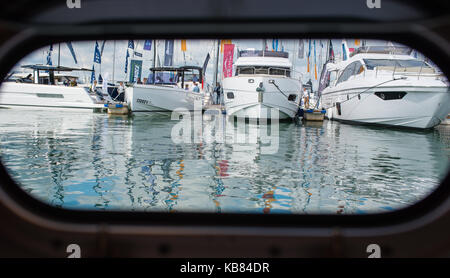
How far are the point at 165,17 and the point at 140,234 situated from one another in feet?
3.32

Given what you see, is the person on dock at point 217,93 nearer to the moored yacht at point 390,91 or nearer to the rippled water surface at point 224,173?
the moored yacht at point 390,91

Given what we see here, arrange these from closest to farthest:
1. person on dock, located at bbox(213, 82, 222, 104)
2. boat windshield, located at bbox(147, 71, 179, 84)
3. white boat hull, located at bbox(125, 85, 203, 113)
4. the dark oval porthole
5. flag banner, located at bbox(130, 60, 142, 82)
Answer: the dark oval porthole < white boat hull, located at bbox(125, 85, 203, 113) < flag banner, located at bbox(130, 60, 142, 82) < boat windshield, located at bbox(147, 71, 179, 84) < person on dock, located at bbox(213, 82, 222, 104)

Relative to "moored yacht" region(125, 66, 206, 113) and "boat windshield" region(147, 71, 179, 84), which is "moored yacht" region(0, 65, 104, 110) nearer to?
"moored yacht" region(125, 66, 206, 113)

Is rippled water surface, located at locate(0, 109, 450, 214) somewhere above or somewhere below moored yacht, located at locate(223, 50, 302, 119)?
below

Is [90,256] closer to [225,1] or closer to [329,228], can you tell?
[329,228]

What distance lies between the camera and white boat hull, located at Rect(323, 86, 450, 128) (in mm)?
12844

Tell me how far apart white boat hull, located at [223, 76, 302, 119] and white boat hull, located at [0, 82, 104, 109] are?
403 inches

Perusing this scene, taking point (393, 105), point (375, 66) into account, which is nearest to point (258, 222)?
point (393, 105)

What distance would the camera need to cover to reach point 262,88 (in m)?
15.5

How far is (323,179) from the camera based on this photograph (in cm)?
570

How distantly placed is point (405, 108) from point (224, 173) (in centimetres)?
1047

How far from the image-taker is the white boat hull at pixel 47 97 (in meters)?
21.5

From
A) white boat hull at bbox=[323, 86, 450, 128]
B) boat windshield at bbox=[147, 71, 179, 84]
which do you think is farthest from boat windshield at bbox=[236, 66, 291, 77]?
boat windshield at bbox=[147, 71, 179, 84]

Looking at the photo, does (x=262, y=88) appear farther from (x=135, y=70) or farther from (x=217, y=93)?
(x=217, y=93)
